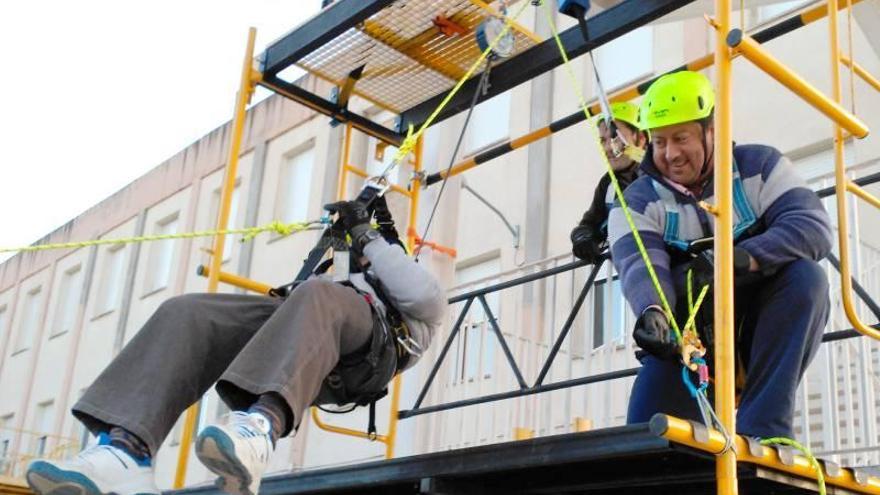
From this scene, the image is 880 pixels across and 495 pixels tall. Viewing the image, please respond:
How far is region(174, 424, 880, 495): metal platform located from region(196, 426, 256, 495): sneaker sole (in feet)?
3.44

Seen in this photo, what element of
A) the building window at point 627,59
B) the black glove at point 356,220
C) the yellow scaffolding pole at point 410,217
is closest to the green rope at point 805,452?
the black glove at point 356,220

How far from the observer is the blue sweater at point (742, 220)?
4031 millimetres

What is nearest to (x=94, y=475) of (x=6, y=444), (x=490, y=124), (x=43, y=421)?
(x=490, y=124)

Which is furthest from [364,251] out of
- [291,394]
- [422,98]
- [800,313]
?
[422,98]

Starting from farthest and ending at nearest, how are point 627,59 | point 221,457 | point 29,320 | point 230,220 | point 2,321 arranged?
point 2,321
point 29,320
point 230,220
point 627,59
point 221,457

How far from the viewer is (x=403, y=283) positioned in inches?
175

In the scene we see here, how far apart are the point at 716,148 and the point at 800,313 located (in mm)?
675

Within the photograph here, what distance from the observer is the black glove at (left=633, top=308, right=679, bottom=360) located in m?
3.71

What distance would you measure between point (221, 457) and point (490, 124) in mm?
13179

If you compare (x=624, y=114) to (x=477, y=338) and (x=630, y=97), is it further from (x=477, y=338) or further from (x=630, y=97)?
(x=477, y=338)

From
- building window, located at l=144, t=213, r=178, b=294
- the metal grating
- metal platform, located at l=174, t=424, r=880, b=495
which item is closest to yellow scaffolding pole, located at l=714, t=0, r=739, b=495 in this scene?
metal platform, located at l=174, t=424, r=880, b=495

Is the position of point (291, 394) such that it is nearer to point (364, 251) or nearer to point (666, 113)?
point (364, 251)

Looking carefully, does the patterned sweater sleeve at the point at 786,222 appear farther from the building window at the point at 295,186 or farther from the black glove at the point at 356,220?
the building window at the point at 295,186

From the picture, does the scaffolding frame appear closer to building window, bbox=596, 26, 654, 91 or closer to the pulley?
the pulley
